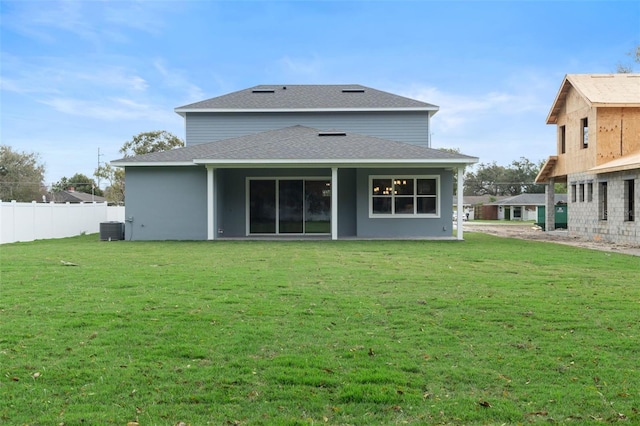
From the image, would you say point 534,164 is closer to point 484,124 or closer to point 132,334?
point 484,124

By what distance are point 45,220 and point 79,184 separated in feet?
202

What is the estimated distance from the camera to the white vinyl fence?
55.7ft

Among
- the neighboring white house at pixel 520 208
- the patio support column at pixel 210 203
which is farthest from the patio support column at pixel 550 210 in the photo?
the neighboring white house at pixel 520 208

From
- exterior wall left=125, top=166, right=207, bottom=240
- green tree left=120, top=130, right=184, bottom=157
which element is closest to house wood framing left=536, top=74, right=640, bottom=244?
exterior wall left=125, top=166, right=207, bottom=240

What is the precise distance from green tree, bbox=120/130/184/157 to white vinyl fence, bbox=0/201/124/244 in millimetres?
20053

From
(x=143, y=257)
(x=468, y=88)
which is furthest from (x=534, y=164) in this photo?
(x=143, y=257)

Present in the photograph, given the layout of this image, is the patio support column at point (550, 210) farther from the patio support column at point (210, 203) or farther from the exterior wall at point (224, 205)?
the patio support column at point (210, 203)

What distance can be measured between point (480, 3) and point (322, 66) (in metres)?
16.1

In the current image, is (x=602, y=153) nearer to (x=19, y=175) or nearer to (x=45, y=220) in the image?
(x=45, y=220)

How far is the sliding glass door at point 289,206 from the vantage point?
19297 mm

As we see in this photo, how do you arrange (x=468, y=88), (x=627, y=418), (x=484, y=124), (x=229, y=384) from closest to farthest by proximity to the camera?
(x=627, y=418)
(x=229, y=384)
(x=468, y=88)
(x=484, y=124)

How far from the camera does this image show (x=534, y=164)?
8150 cm

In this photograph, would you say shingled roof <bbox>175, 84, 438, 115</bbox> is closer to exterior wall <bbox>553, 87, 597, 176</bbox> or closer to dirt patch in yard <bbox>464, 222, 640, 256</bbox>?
exterior wall <bbox>553, 87, 597, 176</bbox>

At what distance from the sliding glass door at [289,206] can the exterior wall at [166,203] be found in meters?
2.14
